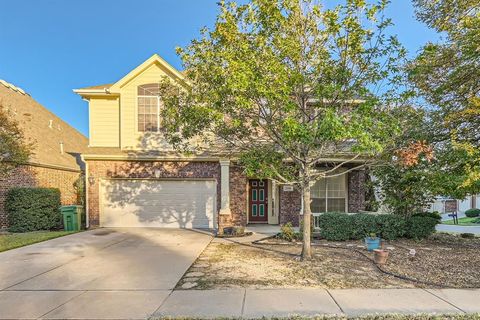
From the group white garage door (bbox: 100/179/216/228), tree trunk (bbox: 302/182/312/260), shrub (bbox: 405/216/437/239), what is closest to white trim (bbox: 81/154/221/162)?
white garage door (bbox: 100/179/216/228)

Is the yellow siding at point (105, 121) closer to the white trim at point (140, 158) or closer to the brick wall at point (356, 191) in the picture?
the white trim at point (140, 158)

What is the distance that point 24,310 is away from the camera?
455 cm

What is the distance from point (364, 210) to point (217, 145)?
6870mm

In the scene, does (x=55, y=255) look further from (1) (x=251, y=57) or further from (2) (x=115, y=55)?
(2) (x=115, y=55)

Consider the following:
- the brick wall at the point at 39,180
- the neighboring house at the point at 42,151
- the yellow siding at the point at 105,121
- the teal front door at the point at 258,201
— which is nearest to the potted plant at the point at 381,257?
the teal front door at the point at 258,201

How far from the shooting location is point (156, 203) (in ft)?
42.5

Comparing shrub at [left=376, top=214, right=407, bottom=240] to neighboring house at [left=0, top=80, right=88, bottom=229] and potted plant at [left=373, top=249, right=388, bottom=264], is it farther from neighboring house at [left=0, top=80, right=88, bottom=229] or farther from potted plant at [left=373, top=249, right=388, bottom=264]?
neighboring house at [left=0, top=80, right=88, bottom=229]

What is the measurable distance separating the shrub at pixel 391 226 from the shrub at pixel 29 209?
13135mm

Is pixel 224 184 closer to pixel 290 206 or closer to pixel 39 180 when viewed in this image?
pixel 290 206

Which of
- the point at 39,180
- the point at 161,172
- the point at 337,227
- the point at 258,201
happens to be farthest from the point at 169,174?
Result: the point at 337,227

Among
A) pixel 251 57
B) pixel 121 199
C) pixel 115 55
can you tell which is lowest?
pixel 121 199

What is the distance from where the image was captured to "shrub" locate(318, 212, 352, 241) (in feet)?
33.2

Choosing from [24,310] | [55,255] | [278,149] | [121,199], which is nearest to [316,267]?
[278,149]

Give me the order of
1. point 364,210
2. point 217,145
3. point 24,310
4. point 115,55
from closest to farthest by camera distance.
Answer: point 24,310 → point 217,145 → point 364,210 → point 115,55
